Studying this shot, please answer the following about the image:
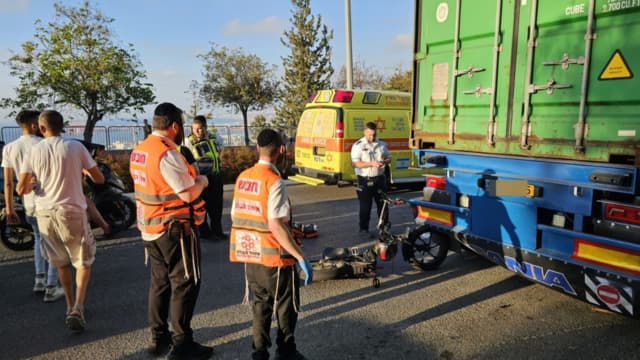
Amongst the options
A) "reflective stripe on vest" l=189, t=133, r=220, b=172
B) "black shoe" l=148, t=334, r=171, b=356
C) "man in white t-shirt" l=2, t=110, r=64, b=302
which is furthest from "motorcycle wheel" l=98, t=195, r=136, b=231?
"black shoe" l=148, t=334, r=171, b=356

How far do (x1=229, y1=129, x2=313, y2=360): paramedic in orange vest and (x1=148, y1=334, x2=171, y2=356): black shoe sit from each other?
81 cm

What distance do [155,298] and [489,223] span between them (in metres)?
3.13

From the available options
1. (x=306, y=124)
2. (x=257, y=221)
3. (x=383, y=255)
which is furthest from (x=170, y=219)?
(x=306, y=124)

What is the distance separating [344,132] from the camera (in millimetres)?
10375

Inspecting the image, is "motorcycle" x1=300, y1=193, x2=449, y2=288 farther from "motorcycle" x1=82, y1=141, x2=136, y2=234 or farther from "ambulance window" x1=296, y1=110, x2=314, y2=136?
"ambulance window" x1=296, y1=110, x2=314, y2=136

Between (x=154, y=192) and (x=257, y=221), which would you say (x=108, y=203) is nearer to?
(x=154, y=192)

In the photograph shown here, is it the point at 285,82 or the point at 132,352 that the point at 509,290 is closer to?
the point at 132,352

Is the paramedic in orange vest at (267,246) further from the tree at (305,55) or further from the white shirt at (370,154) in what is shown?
the tree at (305,55)

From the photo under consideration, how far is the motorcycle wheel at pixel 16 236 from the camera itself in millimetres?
6199

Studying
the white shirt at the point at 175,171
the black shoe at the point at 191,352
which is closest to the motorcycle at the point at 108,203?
the black shoe at the point at 191,352

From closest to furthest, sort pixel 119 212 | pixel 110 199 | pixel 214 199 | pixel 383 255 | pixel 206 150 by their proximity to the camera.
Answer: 1. pixel 383 255
2. pixel 206 150
3. pixel 214 199
4. pixel 110 199
5. pixel 119 212

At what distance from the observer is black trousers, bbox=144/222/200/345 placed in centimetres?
321

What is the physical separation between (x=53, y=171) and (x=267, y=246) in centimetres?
206

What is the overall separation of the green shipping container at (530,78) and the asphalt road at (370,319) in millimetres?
1469
